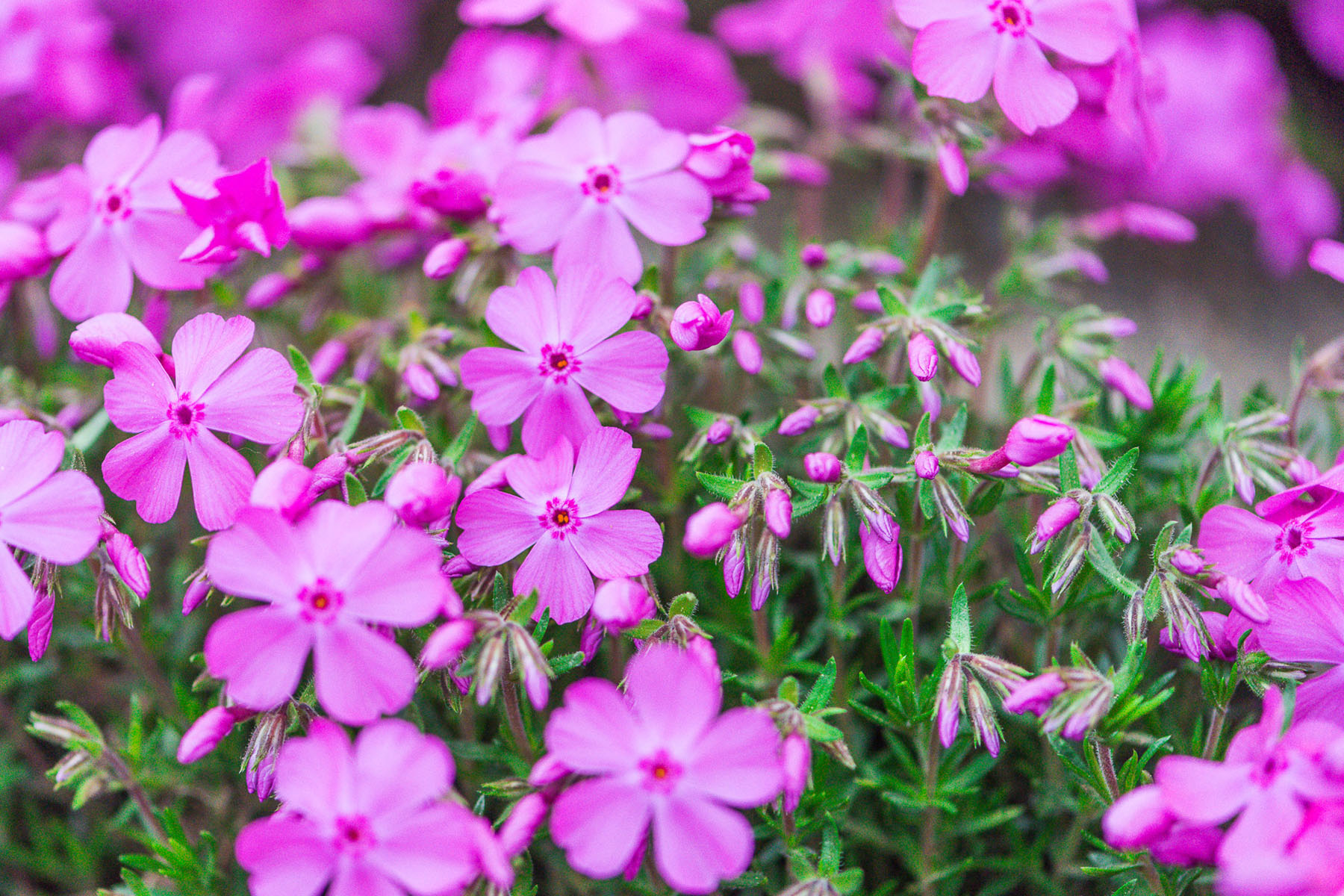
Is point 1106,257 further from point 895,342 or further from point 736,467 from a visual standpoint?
point 736,467

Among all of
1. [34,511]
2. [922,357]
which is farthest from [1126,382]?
[34,511]

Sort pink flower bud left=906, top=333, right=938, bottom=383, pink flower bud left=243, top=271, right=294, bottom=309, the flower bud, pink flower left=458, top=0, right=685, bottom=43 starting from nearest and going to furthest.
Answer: pink flower bud left=906, top=333, right=938, bottom=383
the flower bud
pink flower bud left=243, top=271, right=294, bottom=309
pink flower left=458, top=0, right=685, bottom=43

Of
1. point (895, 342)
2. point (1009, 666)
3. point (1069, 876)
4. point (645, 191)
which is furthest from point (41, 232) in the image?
point (1069, 876)

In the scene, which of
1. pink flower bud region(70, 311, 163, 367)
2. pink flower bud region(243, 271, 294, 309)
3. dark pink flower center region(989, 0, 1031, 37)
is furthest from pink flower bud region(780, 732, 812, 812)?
pink flower bud region(243, 271, 294, 309)

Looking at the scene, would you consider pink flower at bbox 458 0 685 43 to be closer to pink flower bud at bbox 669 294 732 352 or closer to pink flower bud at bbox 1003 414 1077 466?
pink flower bud at bbox 669 294 732 352

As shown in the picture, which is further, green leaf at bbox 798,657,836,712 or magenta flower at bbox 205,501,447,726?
green leaf at bbox 798,657,836,712

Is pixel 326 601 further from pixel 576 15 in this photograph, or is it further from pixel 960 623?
pixel 576 15
